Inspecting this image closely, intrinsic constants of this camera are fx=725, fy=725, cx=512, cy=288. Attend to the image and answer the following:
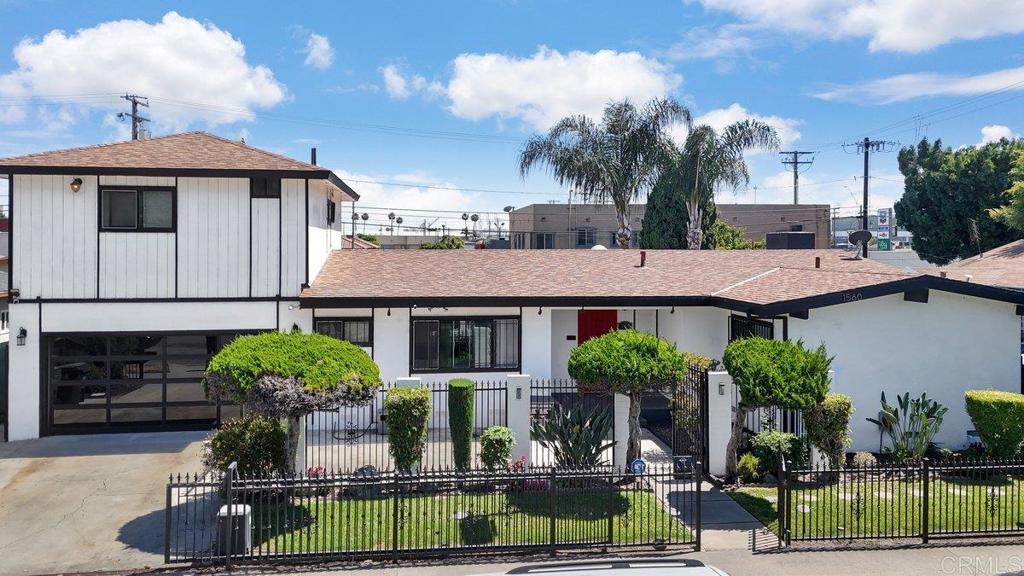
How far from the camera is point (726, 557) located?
31.2ft

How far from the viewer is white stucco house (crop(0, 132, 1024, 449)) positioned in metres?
14.8

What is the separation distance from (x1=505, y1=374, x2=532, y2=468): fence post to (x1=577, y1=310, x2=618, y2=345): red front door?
794 cm

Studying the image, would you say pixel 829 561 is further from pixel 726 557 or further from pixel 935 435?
pixel 935 435

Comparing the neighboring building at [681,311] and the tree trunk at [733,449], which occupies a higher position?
the neighboring building at [681,311]

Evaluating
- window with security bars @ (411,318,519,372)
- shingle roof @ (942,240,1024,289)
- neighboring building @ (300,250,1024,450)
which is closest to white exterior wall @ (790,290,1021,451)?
neighboring building @ (300,250,1024,450)

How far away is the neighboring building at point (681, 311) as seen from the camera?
47.9 feet

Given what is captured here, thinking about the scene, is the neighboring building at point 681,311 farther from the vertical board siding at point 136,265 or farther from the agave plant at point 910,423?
the vertical board siding at point 136,265

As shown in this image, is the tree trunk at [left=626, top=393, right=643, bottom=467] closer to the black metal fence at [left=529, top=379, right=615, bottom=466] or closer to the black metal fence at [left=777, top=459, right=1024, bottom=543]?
the black metal fence at [left=529, top=379, right=615, bottom=466]

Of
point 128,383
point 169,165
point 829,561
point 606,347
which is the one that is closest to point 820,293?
point 606,347

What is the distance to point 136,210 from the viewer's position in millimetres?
16047

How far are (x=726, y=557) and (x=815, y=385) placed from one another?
11.6 ft

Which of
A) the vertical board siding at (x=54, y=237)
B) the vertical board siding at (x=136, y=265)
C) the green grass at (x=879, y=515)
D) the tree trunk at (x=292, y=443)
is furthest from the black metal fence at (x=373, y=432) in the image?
the vertical board siding at (x=54, y=237)

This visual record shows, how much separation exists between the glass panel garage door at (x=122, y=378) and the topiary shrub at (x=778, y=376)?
442 inches

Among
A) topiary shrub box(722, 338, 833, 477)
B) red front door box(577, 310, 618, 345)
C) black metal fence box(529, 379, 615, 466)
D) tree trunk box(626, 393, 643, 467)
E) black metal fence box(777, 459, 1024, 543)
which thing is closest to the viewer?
black metal fence box(777, 459, 1024, 543)
